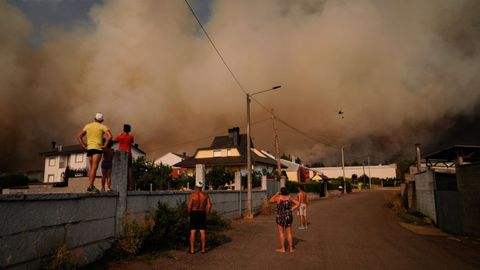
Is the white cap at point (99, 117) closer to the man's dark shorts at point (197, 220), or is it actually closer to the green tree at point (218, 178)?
the man's dark shorts at point (197, 220)

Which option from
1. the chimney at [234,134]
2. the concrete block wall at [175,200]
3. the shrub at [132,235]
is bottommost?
the shrub at [132,235]

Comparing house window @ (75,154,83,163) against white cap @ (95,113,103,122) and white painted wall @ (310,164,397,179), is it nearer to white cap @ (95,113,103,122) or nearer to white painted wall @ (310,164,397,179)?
white cap @ (95,113,103,122)

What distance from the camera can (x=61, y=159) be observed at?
192 feet

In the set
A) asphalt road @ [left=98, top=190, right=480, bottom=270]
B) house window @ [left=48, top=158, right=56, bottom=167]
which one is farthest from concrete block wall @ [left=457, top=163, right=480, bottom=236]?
house window @ [left=48, top=158, right=56, bottom=167]

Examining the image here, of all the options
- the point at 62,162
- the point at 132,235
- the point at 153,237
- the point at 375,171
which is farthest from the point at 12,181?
the point at 375,171

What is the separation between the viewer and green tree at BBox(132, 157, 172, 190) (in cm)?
2745

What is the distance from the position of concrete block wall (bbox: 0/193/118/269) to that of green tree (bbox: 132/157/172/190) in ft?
65.8

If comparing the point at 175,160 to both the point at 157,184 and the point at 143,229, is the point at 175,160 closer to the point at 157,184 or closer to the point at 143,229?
the point at 157,184

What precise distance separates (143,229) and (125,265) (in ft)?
3.84

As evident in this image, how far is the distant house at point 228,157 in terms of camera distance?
42156 millimetres

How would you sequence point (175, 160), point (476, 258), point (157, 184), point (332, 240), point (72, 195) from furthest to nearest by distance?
point (175, 160), point (157, 184), point (332, 240), point (476, 258), point (72, 195)

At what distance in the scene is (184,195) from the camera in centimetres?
1155

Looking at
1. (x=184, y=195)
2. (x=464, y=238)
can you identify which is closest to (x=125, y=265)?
(x=184, y=195)

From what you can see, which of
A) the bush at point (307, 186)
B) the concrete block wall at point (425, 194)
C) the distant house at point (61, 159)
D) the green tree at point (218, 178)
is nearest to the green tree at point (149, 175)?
the green tree at point (218, 178)
